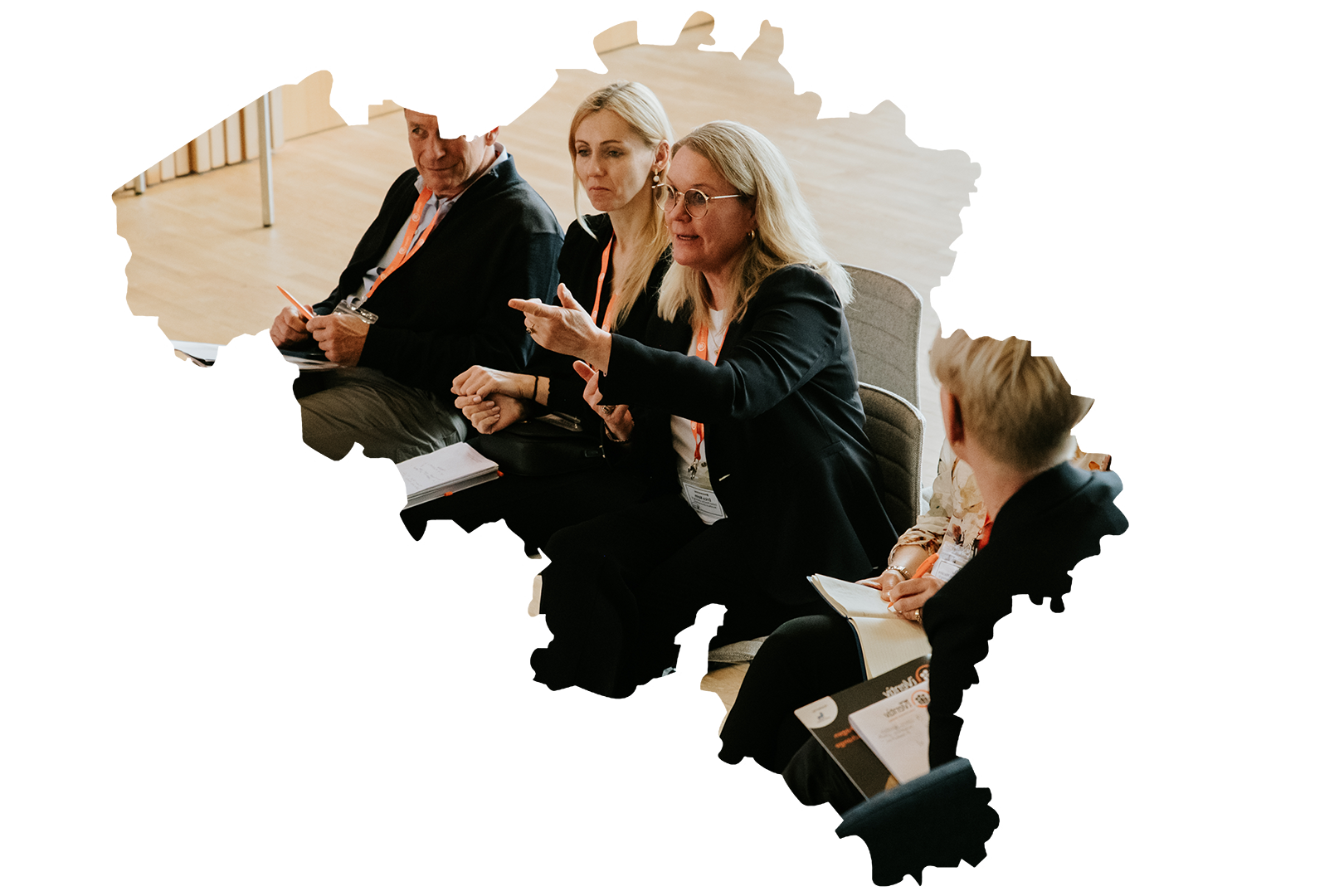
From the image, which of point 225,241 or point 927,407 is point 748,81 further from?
point 225,241

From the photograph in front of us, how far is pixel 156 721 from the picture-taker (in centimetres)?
303

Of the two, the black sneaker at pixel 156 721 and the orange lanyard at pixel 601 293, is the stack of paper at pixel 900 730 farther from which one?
the black sneaker at pixel 156 721

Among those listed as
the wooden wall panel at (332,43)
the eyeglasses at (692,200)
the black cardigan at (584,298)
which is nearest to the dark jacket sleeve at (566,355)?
the black cardigan at (584,298)

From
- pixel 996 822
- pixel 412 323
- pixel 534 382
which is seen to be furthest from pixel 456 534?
pixel 996 822

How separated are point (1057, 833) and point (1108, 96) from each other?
220 cm

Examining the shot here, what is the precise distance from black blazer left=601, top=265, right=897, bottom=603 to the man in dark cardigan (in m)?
0.36

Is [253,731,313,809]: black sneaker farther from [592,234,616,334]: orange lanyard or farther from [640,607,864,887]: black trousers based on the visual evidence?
[592,234,616,334]: orange lanyard

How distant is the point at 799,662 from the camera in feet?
8.13

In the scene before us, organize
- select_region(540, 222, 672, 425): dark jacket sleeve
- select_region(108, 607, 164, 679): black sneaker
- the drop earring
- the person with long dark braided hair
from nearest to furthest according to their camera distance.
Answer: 1. the person with long dark braided hair
2. the drop earring
3. select_region(540, 222, 672, 425): dark jacket sleeve
4. select_region(108, 607, 164, 679): black sneaker

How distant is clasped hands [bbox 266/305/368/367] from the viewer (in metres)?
2.78

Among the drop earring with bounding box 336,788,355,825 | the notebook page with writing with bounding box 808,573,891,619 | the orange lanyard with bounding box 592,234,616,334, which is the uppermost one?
the orange lanyard with bounding box 592,234,616,334

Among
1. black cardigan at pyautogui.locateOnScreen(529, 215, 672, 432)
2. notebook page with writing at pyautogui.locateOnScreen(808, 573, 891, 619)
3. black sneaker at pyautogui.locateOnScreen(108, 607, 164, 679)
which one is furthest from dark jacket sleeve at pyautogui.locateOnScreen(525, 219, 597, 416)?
black sneaker at pyautogui.locateOnScreen(108, 607, 164, 679)

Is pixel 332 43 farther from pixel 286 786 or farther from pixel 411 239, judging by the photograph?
pixel 286 786

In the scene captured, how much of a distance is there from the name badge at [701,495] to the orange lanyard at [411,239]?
0.74 meters
